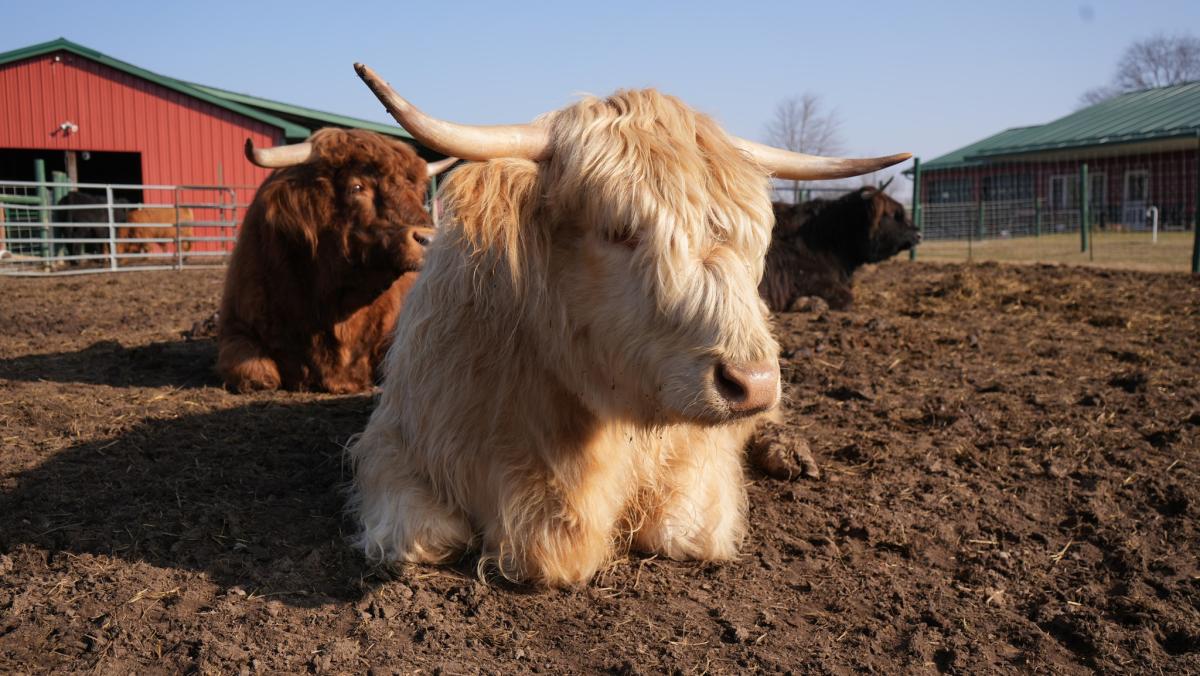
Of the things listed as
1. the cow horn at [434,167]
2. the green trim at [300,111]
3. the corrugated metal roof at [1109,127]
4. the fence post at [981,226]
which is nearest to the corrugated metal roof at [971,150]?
the corrugated metal roof at [1109,127]

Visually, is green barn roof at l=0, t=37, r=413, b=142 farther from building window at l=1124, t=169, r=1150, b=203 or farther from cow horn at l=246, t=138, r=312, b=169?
building window at l=1124, t=169, r=1150, b=203

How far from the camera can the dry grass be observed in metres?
15.1

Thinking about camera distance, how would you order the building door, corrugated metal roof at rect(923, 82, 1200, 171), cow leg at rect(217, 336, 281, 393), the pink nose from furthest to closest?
corrugated metal roof at rect(923, 82, 1200, 171), the building door, cow leg at rect(217, 336, 281, 393), the pink nose

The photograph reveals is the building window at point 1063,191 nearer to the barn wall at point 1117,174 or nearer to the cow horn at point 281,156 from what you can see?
the barn wall at point 1117,174

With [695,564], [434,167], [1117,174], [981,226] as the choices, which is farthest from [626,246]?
[1117,174]

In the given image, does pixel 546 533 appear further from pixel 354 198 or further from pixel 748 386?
pixel 354 198

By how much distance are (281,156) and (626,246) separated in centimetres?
324

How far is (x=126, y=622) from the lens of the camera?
8.41 feet

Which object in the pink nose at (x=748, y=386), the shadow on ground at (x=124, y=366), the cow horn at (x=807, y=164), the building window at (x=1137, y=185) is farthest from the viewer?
the building window at (x=1137, y=185)

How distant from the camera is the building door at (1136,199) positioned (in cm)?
2581

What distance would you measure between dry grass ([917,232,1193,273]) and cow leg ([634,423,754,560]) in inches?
484

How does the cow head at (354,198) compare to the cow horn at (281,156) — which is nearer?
the cow horn at (281,156)

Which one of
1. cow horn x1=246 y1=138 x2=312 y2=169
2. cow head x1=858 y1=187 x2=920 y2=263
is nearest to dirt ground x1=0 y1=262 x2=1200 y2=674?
cow horn x1=246 y1=138 x2=312 y2=169

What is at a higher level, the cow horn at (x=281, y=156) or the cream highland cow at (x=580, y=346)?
the cow horn at (x=281, y=156)
